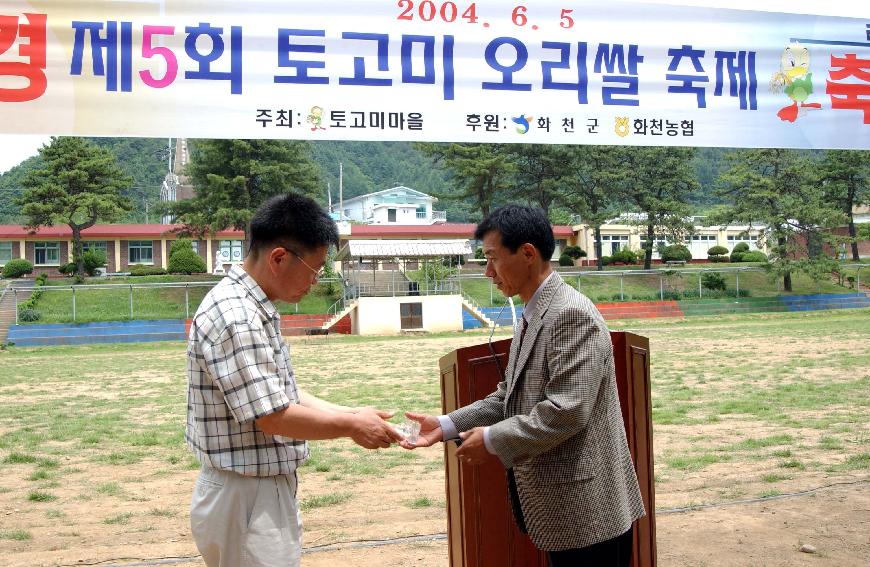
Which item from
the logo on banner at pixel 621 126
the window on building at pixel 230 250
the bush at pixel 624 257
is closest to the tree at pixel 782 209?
the bush at pixel 624 257

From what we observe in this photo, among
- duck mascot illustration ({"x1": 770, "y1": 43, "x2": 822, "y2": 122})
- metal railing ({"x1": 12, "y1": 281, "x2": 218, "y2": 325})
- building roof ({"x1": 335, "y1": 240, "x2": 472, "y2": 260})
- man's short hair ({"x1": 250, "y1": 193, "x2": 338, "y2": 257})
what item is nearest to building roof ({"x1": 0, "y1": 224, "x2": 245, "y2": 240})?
metal railing ({"x1": 12, "y1": 281, "x2": 218, "y2": 325})

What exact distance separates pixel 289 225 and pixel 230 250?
137ft

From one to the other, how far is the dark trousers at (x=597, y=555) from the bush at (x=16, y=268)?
133 feet

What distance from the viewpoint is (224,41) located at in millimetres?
3803

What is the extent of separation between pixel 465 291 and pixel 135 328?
515 inches

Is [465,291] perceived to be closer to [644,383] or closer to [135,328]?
[135,328]

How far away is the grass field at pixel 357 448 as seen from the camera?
5.51 meters

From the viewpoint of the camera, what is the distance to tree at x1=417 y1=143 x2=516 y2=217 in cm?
3659

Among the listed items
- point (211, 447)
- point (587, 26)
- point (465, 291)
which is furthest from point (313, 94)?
point (465, 291)

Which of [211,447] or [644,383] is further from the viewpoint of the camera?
[644,383]

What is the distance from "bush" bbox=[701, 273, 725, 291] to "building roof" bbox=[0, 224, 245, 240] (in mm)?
21235

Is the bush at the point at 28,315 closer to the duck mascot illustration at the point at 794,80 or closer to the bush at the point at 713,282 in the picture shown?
the bush at the point at 713,282

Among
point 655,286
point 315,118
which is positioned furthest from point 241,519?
point 655,286

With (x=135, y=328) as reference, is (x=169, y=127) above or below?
above
